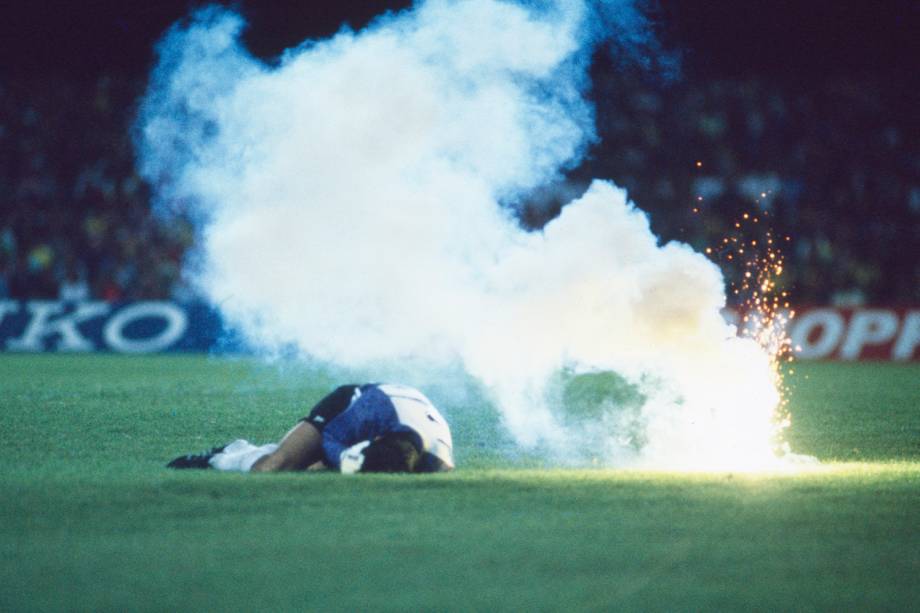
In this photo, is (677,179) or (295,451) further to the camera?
(677,179)

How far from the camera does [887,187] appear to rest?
32656 millimetres

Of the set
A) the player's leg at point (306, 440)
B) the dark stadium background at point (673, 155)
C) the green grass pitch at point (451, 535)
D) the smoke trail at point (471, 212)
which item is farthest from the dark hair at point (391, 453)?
the dark stadium background at point (673, 155)

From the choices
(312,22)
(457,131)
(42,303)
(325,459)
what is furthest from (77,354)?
(325,459)

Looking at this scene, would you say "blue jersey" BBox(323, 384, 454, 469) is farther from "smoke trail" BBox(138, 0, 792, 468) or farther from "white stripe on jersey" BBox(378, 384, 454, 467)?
"smoke trail" BBox(138, 0, 792, 468)

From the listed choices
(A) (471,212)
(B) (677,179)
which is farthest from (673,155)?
(A) (471,212)

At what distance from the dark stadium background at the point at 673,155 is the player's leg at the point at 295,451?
19.6 metres

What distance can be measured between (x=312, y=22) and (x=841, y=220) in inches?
655

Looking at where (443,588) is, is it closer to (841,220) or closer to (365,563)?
(365,563)

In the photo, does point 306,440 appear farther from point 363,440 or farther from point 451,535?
point 451,535

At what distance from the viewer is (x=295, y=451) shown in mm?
9984

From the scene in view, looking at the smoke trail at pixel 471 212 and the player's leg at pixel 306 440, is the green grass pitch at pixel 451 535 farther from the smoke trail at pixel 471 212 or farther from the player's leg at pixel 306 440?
the smoke trail at pixel 471 212

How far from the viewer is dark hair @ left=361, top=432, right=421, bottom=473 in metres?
9.74

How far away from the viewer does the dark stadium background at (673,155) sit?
1214 inches

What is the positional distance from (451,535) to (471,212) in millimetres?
5753
